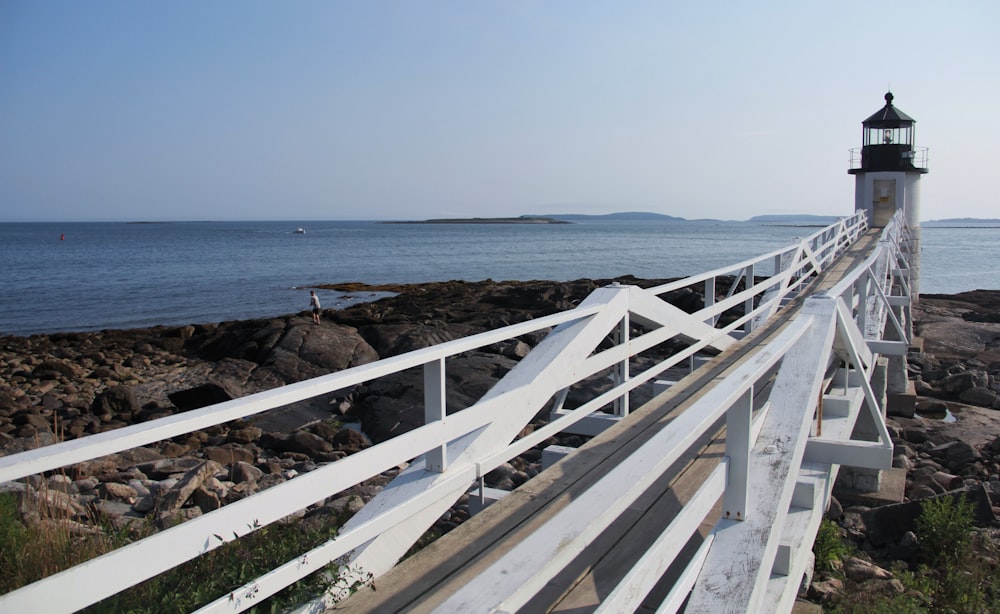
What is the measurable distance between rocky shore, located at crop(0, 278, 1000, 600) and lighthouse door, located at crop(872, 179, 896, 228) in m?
5.59

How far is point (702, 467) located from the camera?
14.0ft

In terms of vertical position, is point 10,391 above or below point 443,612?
below

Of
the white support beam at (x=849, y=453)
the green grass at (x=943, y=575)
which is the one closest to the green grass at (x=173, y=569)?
the white support beam at (x=849, y=453)

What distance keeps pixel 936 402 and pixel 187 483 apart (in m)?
12.3

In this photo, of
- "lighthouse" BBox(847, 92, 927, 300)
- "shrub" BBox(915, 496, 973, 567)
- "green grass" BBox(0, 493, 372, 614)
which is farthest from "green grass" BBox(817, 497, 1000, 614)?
"lighthouse" BBox(847, 92, 927, 300)

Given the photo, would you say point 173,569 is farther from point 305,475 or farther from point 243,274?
point 243,274

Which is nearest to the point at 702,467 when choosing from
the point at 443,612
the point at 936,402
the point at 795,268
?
the point at 443,612

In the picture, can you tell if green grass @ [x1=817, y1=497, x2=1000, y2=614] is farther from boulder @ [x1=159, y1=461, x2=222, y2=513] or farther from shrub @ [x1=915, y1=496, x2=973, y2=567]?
boulder @ [x1=159, y1=461, x2=222, y2=513]

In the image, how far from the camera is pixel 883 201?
31953 millimetres

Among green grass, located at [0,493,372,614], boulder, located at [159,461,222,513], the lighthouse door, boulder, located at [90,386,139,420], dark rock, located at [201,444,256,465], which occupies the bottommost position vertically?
boulder, located at [90,386,139,420]

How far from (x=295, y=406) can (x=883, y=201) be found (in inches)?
1057

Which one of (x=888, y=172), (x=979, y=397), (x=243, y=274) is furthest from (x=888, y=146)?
(x=243, y=274)

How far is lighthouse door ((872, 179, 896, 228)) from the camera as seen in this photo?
31.7 metres

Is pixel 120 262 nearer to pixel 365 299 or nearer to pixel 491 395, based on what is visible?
pixel 365 299
